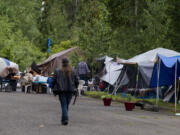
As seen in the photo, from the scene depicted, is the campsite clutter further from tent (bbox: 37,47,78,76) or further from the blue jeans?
the blue jeans

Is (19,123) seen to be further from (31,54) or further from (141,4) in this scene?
(31,54)

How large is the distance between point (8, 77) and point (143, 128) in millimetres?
21830

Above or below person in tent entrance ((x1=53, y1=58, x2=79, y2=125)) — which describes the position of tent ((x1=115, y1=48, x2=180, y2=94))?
above

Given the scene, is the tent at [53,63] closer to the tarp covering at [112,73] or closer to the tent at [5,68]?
the tent at [5,68]

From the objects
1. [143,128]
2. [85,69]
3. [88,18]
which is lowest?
[143,128]

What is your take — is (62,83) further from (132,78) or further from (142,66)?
(132,78)

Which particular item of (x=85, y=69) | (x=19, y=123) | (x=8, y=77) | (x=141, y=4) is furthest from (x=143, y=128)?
(x=141, y=4)

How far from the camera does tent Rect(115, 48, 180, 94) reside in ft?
83.0

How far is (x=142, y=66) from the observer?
84.6 feet

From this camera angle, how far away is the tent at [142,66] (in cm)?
2531

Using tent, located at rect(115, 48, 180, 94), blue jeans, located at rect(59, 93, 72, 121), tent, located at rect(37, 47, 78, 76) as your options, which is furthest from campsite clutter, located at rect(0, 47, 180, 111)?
blue jeans, located at rect(59, 93, 72, 121)

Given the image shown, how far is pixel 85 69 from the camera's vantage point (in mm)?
27812

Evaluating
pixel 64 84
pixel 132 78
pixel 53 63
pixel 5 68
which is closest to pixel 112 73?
Result: pixel 132 78

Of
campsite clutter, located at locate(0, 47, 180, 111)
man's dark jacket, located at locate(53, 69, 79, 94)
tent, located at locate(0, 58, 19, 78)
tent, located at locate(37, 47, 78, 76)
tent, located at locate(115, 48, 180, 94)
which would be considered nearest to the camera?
man's dark jacket, located at locate(53, 69, 79, 94)
